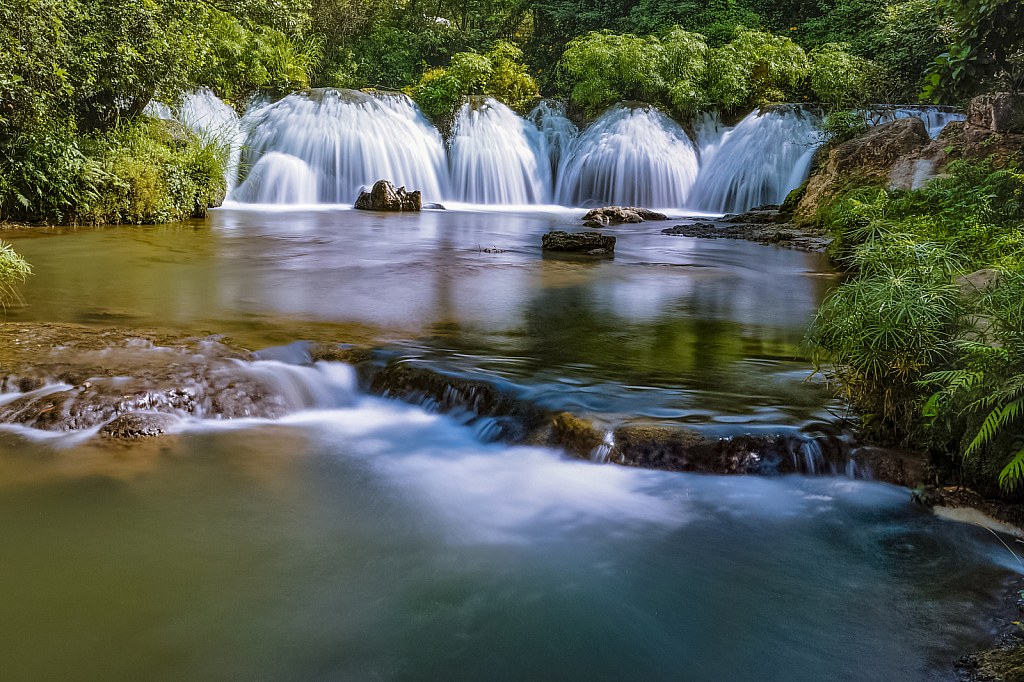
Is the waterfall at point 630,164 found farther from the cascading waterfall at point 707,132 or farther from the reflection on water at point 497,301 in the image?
the reflection on water at point 497,301

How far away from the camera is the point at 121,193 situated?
13.2 m

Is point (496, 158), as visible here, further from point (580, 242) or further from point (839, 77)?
point (580, 242)

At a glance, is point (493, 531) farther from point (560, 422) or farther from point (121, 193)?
point (121, 193)

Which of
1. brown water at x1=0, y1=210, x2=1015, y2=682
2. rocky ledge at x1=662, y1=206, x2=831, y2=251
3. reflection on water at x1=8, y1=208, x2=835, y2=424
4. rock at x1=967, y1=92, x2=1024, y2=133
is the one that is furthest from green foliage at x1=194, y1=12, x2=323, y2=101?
brown water at x1=0, y1=210, x2=1015, y2=682

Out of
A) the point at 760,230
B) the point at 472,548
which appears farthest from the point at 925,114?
the point at 472,548

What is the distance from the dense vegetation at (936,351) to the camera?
3.18 m

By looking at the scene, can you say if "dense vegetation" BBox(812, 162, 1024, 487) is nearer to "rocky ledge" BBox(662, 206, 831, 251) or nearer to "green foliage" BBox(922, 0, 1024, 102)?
"green foliage" BBox(922, 0, 1024, 102)

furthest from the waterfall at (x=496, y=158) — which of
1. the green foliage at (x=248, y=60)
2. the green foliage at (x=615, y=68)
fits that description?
the green foliage at (x=248, y=60)

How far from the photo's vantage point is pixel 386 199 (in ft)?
60.2

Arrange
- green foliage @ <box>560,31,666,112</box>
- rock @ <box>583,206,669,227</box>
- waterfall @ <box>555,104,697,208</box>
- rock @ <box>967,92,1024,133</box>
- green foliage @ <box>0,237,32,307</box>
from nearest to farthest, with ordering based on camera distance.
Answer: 1. green foliage @ <box>0,237,32,307</box>
2. rock @ <box>967,92,1024,133</box>
3. rock @ <box>583,206,669,227</box>
4. waterfall @ <box>555,104,697,208</box>
5. green foliage @ <box>560,31,666,112</box>

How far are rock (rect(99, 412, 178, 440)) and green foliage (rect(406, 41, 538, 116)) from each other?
19.3 meters

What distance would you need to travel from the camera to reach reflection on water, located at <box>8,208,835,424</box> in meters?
4.94

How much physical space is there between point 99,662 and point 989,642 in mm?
2764

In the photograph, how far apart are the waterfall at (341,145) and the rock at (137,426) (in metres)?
15.6
